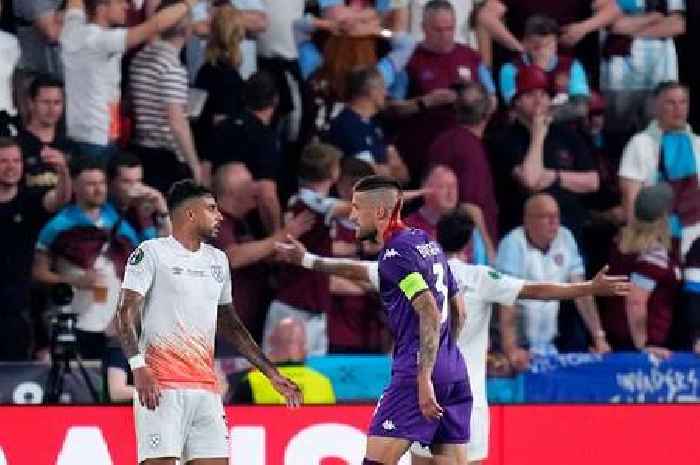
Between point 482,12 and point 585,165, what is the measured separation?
163 centimetres

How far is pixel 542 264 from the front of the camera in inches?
629

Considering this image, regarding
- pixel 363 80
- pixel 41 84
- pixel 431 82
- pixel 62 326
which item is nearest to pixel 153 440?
pixel 62 326

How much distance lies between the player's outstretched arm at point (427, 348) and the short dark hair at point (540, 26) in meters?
6.58

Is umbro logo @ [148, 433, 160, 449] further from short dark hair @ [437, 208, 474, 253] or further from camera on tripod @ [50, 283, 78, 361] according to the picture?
camera on tripod @ [50, 283, 78, 361]

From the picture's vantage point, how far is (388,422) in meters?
11.3

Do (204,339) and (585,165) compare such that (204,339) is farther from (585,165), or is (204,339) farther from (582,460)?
(585,165)

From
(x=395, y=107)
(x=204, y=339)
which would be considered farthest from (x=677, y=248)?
(x=204, y=339)

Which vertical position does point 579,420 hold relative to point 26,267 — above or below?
below

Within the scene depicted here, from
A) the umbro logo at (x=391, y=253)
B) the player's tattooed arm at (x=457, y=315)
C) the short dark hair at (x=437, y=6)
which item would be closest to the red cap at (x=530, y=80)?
the short dark hair at (x=437, y=6)

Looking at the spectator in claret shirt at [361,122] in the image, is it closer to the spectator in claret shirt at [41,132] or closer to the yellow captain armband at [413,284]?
the spectator in claret shirt at [41,132]

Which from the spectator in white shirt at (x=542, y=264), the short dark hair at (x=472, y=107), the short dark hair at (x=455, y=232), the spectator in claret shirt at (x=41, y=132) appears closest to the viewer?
the short dark hair at (x=455, y=232)

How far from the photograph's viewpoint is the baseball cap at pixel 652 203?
16.4 meters

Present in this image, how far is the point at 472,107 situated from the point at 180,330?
18.4 feet

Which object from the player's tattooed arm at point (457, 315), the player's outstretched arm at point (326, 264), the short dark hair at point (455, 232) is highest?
the short dark hair at point (455, 232)
